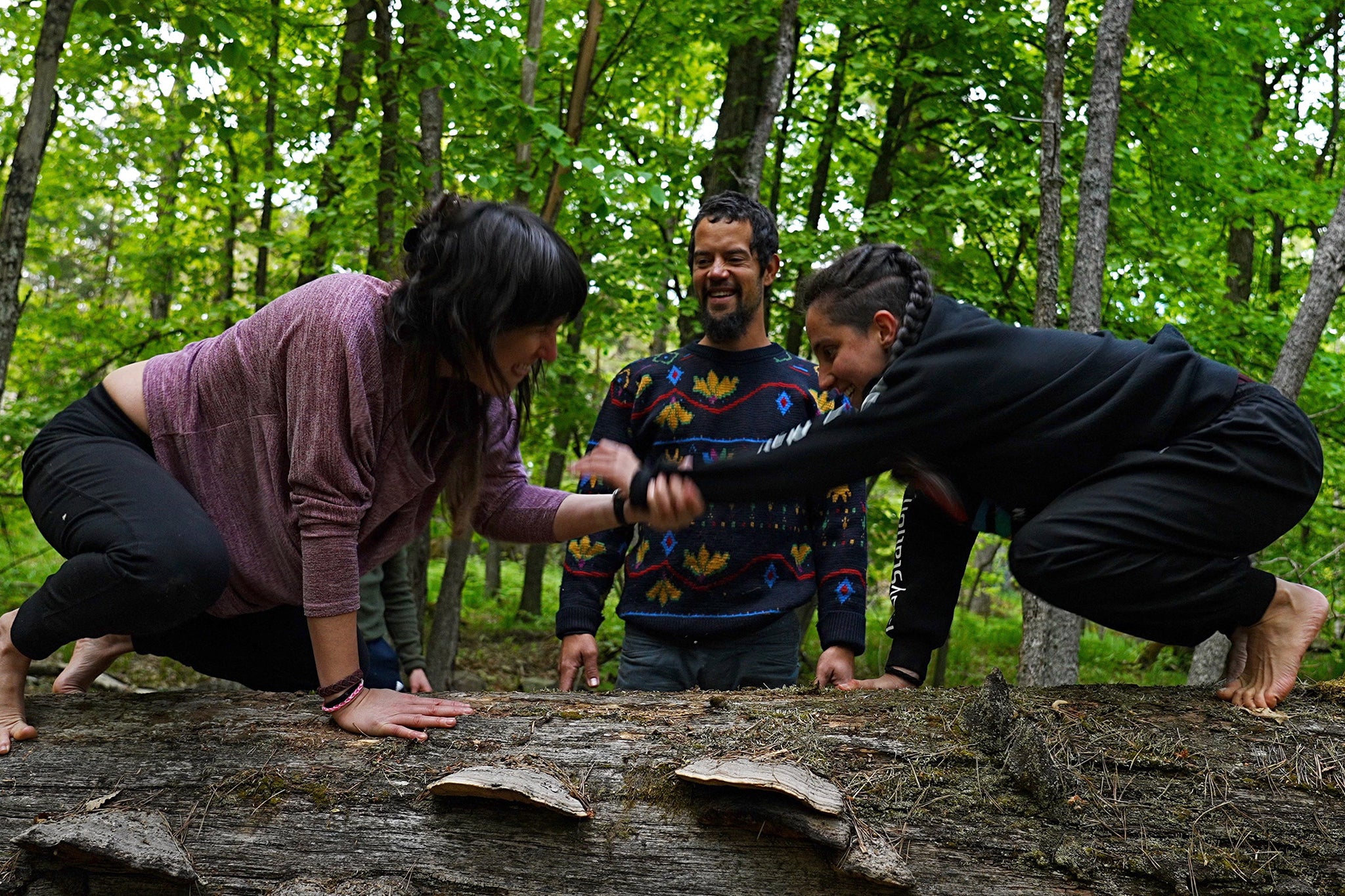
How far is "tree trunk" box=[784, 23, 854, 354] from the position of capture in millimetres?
8219

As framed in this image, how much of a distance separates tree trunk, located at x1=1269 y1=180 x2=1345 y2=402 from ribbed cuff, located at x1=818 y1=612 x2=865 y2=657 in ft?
8.72

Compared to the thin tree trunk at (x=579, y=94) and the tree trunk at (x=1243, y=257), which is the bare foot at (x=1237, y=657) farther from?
the tree trunk at (x=1243, y=257)

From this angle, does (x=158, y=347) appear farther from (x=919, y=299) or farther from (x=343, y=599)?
(x=919, y=299)

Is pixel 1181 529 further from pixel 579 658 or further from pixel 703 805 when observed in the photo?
pixel 579 658

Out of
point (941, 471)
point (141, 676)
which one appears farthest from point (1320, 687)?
point (141, 676)

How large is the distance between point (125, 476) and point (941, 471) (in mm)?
2190

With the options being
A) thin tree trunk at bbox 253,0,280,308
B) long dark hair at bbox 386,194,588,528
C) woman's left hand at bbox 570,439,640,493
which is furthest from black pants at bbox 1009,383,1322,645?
thin tree trunk at bbox 253,0,280,308

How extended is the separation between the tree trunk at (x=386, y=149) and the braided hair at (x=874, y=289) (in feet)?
12.8

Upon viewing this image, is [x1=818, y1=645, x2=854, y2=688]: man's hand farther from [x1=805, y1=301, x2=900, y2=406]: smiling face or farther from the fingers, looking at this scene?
[x1=805, y1=301, x2=900, y2=406]: smiling face

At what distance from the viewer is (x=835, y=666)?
10.3 ft

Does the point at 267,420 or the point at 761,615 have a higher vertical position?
the point at 267,420

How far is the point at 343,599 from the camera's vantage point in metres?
2.27


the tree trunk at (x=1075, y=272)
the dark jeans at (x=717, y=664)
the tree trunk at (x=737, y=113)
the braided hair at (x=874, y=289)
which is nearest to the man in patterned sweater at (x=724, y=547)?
the dark jeans at (x=717, y=664)

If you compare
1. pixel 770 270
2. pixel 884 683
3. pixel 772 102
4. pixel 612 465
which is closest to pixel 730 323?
pixel 770 270
